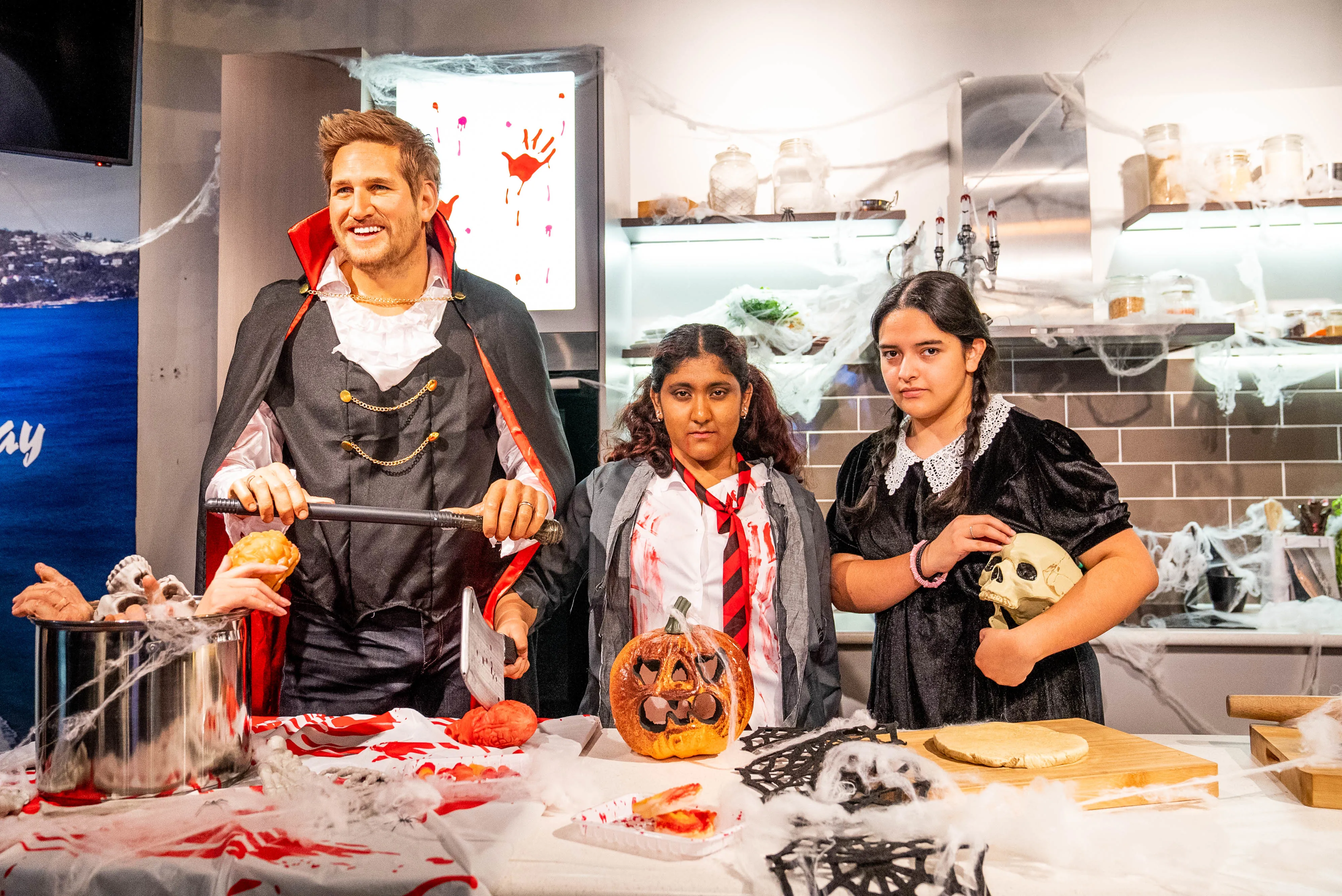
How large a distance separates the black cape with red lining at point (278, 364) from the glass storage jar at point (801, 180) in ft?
4.70

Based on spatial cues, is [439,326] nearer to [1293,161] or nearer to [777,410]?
[777,410]

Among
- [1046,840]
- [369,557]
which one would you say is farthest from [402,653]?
[1046,840]

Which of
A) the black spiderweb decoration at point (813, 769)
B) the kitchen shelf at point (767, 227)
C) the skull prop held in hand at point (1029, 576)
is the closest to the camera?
the black spiderweb decoration at point (813, 769)

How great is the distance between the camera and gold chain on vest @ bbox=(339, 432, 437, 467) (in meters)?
1.67

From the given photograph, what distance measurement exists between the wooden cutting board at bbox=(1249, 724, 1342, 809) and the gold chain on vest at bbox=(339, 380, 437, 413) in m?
1.37

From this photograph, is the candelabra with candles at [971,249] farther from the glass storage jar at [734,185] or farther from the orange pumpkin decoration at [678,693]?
the orange pumpkin decoration at [678,693]

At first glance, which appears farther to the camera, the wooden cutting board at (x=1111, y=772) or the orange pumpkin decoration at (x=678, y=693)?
the orange pumpkin decoration at (x=678, y=693)

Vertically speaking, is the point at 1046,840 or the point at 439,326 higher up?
the point at 439,326

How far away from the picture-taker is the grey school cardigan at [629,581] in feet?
5.52

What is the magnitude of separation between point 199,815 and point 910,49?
10.3 feet

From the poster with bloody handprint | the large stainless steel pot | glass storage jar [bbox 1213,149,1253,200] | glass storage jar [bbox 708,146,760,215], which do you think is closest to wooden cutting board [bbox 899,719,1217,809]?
the large stainless steel pot

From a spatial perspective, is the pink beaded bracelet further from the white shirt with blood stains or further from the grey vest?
the grey vest

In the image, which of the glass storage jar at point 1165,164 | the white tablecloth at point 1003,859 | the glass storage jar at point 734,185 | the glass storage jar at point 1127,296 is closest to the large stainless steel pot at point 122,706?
the white tablecloth at point 1003,859

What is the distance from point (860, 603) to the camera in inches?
68.1
